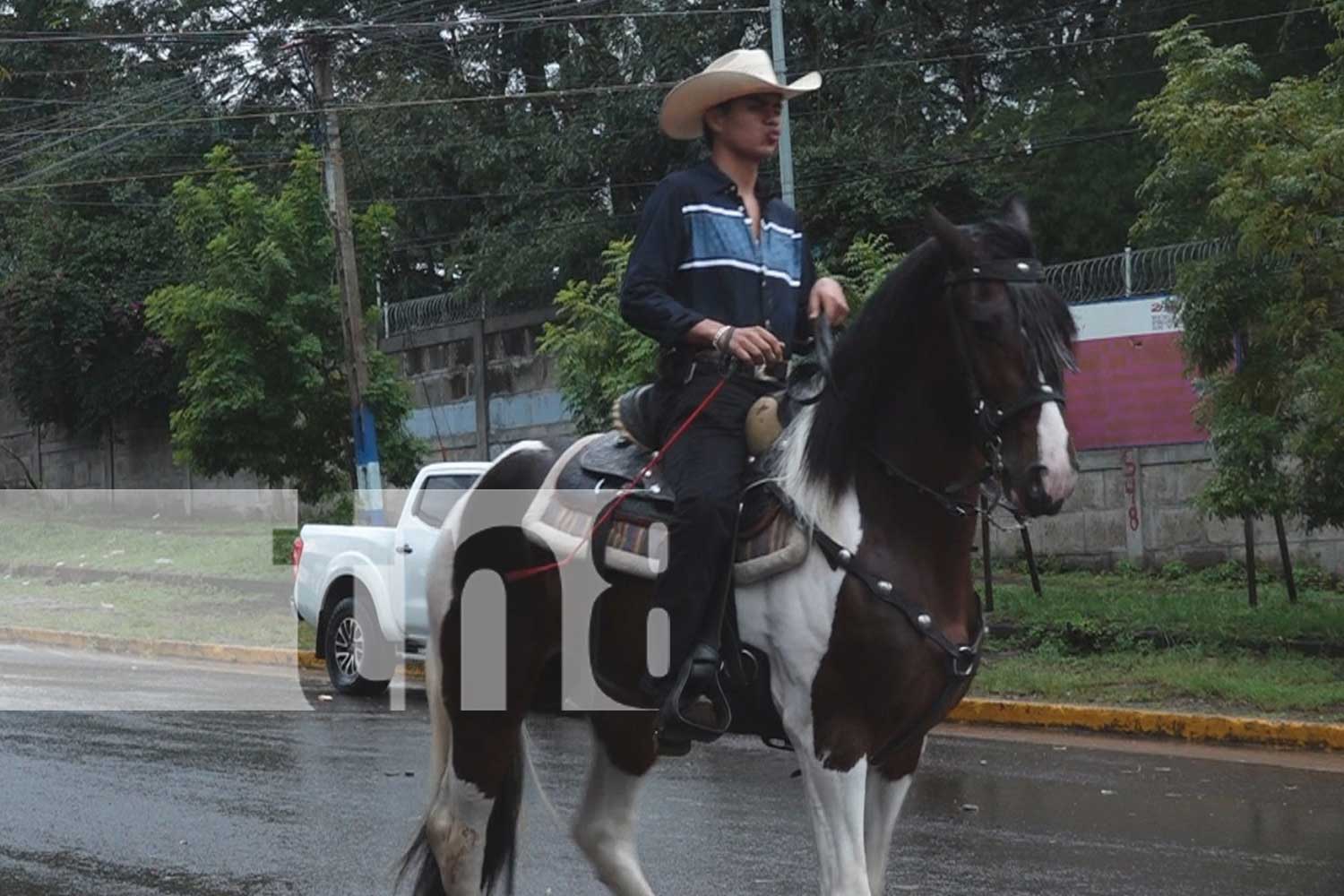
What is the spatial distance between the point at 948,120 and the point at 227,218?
414 inches

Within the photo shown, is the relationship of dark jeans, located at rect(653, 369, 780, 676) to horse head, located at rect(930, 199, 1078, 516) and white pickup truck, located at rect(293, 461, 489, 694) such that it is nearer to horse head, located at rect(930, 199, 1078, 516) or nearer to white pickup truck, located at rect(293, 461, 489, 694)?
horse head, located at rect(930, 199, 1078, 516)

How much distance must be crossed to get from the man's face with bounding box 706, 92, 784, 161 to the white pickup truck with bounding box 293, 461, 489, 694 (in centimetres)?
1010

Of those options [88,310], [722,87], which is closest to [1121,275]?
[722,87]

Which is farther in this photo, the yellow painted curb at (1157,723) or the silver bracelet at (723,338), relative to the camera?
the yellow painted curb at (1157,723)

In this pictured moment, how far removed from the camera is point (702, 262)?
18.2ft

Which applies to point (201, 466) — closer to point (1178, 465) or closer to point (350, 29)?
point (350, 29)

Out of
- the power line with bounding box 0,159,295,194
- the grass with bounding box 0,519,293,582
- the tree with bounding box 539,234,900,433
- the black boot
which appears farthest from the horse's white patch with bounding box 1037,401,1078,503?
the power line with bounding box 0,159,295,194

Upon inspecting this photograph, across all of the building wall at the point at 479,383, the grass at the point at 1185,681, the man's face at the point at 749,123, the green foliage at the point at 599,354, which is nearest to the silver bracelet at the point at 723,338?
the man's face at the point at 749,123

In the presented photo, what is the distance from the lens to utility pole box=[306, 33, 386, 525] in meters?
22.8

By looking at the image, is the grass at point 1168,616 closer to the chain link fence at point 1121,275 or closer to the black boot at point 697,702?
the chain link fence at point 1121,275

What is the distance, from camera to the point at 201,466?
24.1 meters

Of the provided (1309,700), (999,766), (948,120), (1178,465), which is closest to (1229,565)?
(1178,465)

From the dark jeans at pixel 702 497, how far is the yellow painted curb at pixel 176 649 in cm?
1231

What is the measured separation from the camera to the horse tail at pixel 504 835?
20.5 feet
